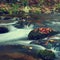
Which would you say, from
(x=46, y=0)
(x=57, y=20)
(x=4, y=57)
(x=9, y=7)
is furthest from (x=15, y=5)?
(x=4, y=57)

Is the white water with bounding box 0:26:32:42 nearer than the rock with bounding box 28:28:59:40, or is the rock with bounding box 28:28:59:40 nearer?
the rock with bounding box 28:28:59:40

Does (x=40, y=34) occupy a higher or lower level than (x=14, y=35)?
higher

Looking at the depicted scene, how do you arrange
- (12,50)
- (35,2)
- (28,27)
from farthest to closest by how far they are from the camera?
(35,2), (28,27), (12,50)

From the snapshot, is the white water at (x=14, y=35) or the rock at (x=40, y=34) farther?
the white water at (x=14, y=35)

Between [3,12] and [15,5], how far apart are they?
2098 mm

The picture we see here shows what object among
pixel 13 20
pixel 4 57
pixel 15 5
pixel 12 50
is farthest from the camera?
pixel 15 5

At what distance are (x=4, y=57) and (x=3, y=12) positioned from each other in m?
10.2

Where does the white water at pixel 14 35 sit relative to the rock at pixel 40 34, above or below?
below

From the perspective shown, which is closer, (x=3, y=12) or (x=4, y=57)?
(x=4, y=57)

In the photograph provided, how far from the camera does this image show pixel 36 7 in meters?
23.5

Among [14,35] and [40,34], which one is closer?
[40,34]

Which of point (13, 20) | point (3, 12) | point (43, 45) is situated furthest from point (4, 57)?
point (3, 12)

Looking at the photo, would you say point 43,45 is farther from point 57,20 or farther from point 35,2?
point 35,2

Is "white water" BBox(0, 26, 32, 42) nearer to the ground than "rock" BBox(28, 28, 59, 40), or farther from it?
nearer to the ground
